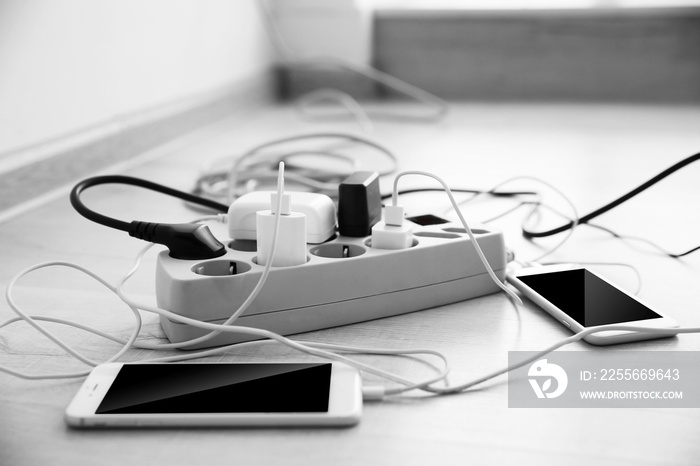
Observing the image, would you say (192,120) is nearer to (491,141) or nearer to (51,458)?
(491,141)

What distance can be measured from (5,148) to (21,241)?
15cm

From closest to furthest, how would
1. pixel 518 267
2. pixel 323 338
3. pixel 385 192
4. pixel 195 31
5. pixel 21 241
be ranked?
1. pixel 323 338
2. pixel 518 267
3. pixel 21 241
4. pixel 385 192
5. pixel 195 31

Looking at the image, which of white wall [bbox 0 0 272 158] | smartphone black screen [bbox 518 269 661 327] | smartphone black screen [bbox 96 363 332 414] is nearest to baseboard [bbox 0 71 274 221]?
white wall [bbox 0 0 272 158]

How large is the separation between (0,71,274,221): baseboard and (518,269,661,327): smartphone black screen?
22.6 inches

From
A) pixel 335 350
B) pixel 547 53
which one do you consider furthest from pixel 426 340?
pixel 547 53

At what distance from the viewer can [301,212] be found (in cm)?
57

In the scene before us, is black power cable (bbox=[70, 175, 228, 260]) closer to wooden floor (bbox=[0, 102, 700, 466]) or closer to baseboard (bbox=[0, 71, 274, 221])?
wooden floor (bbox=[0, 102, 700, 466])

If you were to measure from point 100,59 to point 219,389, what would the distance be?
2.47ft

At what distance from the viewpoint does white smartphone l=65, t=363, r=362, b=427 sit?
0.41 m

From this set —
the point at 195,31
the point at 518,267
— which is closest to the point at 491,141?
the point at 195,31

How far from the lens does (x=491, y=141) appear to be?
4.23 feet

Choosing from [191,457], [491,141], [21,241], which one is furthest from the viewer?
[491,141]

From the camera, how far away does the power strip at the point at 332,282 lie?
19.6 inches

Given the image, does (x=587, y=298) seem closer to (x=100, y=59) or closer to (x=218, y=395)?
(x=218, y=395)
